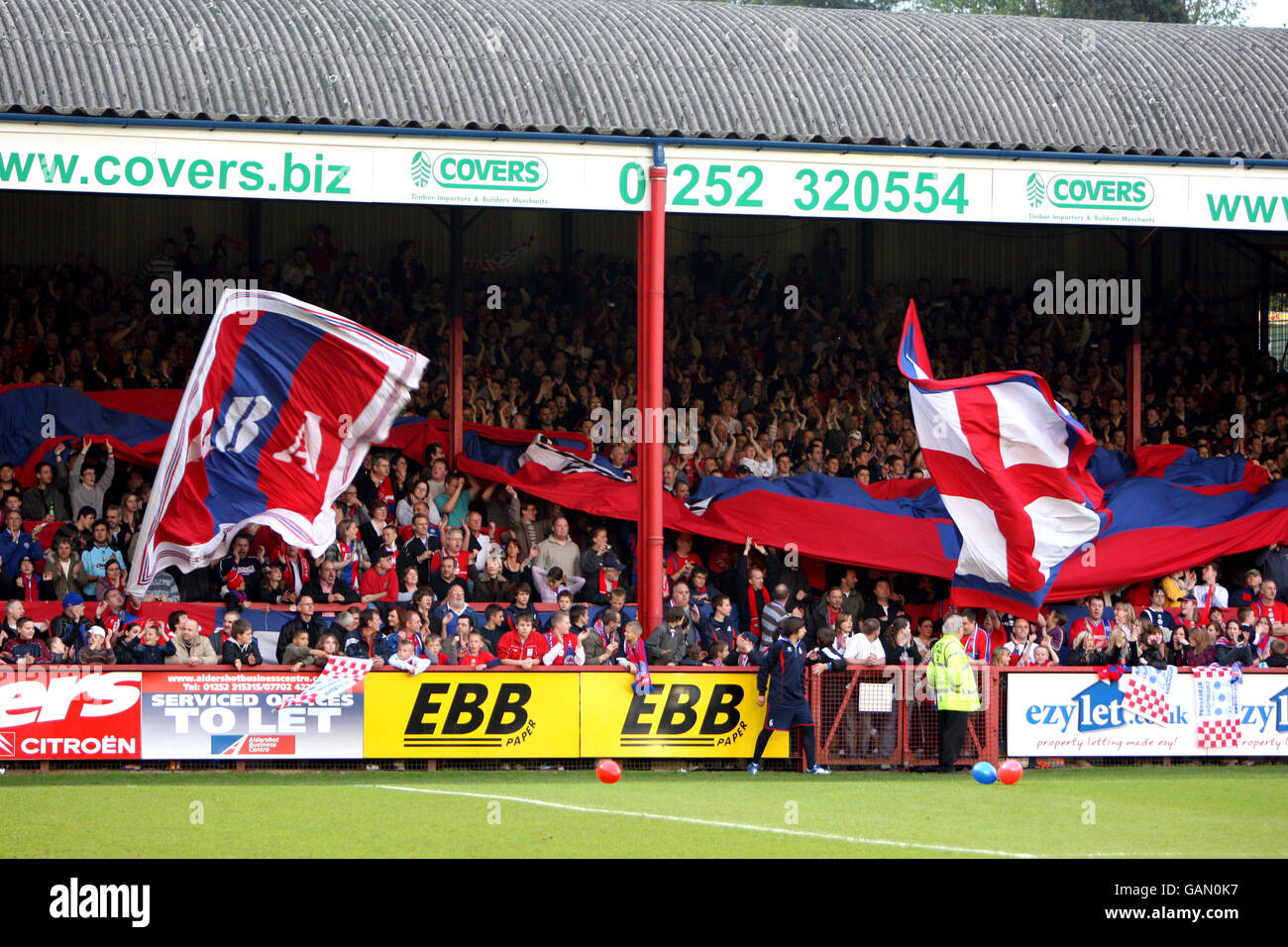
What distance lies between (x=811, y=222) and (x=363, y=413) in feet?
38.3

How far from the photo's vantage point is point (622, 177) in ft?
64.4

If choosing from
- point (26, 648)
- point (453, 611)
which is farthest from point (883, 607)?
point (26, 648)

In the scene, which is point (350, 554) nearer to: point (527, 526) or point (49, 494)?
point (527, 526)

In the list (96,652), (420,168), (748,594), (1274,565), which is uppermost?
(420,168)

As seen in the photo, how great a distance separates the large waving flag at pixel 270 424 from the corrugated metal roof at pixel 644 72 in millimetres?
2446

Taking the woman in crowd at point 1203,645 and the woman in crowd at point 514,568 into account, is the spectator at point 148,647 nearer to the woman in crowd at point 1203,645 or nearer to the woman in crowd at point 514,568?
the woman in crowd at point 514,568

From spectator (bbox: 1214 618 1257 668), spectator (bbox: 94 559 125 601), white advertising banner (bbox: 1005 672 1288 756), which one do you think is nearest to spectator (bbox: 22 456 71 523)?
spectator (bbox: 94 559 125 601)

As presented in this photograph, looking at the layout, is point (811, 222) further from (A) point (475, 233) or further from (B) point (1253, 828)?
(B) point (1253, 828)

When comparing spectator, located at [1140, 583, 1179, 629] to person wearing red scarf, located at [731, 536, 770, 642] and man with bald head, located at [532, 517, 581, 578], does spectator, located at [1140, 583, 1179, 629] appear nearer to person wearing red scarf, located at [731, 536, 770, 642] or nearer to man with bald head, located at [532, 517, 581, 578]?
person wearing red scarf, located at [731, 536, 770, 642]

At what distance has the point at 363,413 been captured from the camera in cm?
1983

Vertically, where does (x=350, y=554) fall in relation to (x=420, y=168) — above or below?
below

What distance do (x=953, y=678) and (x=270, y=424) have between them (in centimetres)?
813

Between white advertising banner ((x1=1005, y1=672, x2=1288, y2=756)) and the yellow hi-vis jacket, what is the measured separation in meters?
0.77

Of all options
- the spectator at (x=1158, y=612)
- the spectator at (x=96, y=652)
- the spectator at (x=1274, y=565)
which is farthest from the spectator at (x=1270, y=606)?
the spectator at (x=96, y=652)
